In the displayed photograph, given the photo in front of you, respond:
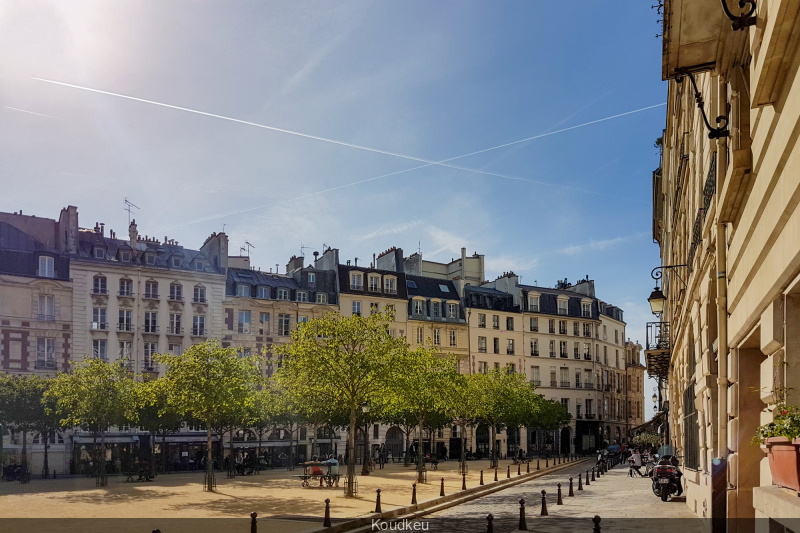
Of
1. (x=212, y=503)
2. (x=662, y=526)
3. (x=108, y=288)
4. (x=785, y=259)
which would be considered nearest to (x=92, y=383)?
(x=212, y=503)

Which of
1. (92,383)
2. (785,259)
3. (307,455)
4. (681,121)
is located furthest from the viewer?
(307,455)

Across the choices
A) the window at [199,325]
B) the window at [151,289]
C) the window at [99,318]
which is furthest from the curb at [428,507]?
the window at [99,318]

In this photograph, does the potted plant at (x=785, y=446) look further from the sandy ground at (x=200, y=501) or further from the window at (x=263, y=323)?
the window at (x=263, y=323)

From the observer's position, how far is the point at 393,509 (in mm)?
21219

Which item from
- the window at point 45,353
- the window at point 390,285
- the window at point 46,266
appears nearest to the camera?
the window at point 45,353

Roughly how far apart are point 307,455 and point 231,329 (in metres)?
11.4

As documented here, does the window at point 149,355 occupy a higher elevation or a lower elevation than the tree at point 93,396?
higher

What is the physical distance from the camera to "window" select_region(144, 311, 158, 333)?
5597 cm

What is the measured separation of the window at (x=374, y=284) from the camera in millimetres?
68375

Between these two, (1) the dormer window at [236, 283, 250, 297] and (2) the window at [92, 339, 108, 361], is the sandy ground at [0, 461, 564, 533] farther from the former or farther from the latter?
(1) the dormer window at [236, 283, 250, 297]

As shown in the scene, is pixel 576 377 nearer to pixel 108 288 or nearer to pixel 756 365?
pixel 108 288

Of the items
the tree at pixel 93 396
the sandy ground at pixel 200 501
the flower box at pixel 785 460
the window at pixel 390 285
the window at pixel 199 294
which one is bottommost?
the sandy ground at pixel 200 501

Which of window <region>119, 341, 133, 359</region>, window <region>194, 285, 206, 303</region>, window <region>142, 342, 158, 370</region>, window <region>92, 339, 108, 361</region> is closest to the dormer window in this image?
window <region>194, 285, 206, 303</region>

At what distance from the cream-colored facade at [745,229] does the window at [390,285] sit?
178ft
